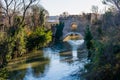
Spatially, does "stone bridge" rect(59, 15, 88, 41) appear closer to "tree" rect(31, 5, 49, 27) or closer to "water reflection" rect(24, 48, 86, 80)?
"tree" rect(31, 5, 49, 27)

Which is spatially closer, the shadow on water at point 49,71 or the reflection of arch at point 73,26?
the shadow on water at point 49,71

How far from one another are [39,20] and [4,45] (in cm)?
3442

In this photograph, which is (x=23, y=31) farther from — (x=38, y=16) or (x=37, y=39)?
(x=38, y=16)

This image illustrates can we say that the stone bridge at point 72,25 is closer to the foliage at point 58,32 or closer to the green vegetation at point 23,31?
the foliage at point 58,32

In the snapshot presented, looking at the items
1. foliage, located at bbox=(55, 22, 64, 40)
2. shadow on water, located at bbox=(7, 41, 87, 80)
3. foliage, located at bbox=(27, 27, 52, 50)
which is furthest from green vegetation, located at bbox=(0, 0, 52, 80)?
foliage, located at bbox=(55, 22, 64, 40)

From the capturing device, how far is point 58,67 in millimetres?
23359

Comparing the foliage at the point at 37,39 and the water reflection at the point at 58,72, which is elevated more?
the foliage at the point at 37,39

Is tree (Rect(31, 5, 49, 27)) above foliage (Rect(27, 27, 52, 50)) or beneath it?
above

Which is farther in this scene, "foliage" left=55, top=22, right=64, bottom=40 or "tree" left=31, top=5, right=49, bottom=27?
"foliage" left=55, top=22, right=64, bottom=40

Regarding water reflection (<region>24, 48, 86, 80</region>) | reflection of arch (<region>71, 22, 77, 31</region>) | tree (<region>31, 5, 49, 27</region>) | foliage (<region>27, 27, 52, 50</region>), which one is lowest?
water reflection (<region>24, 48, 86, 80</region>)

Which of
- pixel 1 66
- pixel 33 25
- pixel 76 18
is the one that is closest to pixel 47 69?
pixel 1 66

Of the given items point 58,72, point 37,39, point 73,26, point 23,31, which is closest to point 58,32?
point 73,26

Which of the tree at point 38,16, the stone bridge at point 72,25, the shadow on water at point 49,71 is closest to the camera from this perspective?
the shadow on water at point 49,71

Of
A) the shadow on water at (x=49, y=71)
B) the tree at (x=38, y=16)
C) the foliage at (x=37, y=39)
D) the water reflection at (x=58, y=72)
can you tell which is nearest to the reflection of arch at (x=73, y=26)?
the tree at (x=38, y=16)
